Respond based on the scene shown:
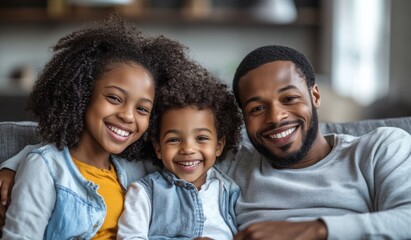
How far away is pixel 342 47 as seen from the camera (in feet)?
20.5

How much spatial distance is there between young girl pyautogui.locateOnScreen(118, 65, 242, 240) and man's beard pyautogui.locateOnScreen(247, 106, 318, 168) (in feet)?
0.45

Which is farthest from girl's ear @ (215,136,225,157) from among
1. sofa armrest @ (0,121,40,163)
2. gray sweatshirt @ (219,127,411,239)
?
sofa armrest @ (0,121,40,163)

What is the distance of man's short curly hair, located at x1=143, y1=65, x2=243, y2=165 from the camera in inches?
73.2

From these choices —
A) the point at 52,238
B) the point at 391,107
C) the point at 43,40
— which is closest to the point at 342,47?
the point at 391,107

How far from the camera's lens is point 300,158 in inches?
73.6

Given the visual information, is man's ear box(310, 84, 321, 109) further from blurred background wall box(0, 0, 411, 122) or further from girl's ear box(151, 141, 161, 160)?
blurred background wall box(0, 0, 411, 122)

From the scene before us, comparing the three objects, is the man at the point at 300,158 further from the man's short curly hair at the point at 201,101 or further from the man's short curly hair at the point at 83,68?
the man's short curly hair at the point at 83,68

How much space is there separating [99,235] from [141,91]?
41 cm

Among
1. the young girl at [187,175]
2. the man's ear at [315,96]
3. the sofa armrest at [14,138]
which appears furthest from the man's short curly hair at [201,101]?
the sofa armrest at [14,138]

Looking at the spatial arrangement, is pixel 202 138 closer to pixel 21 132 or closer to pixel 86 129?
pixel 86 129

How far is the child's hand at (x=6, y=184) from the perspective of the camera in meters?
1.73

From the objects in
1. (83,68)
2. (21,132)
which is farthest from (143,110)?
(21,132)

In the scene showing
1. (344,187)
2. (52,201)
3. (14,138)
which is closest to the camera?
(52,201)

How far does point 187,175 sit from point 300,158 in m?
0.33
